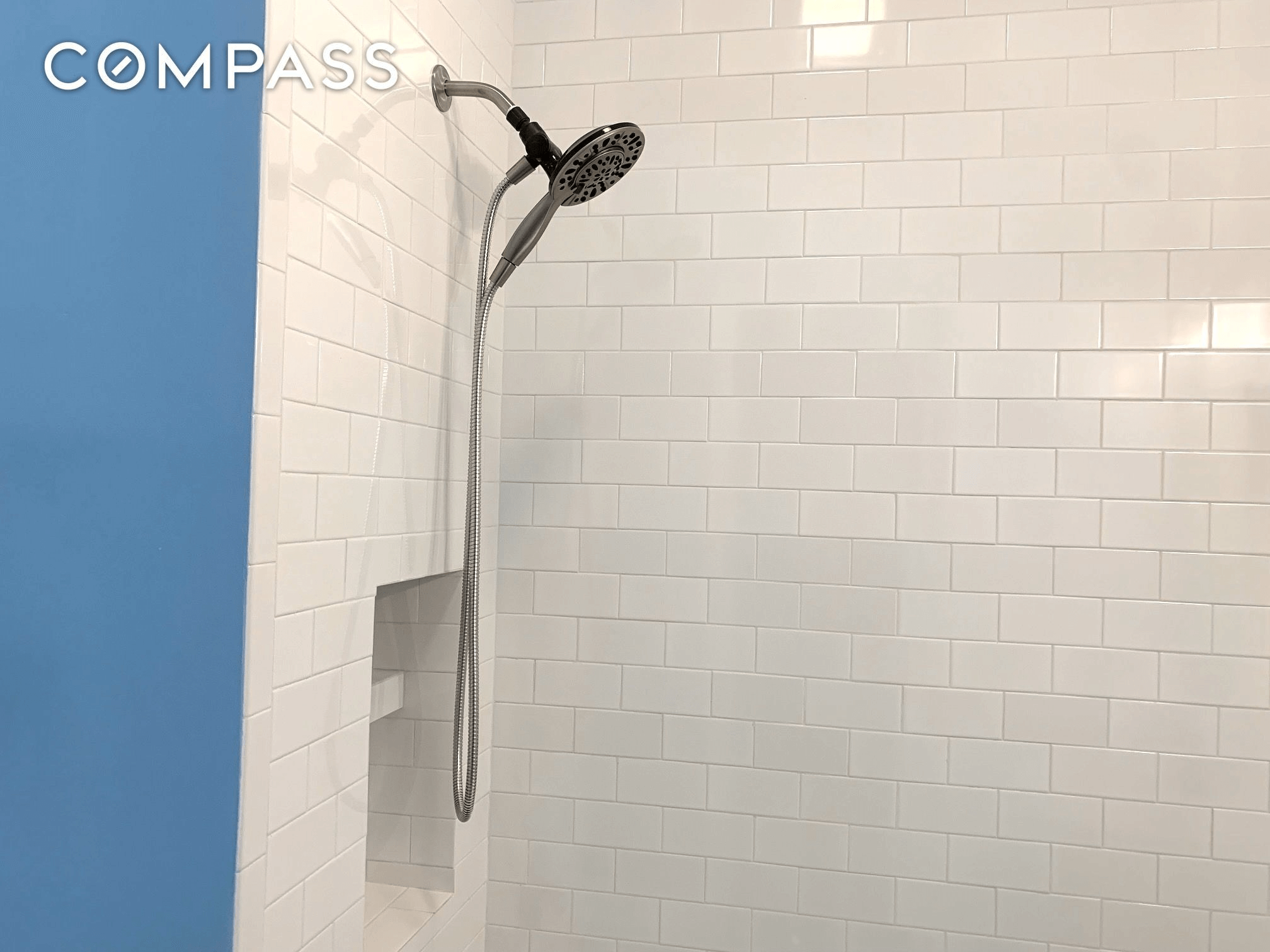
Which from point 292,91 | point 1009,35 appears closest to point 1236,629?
point 1009,35

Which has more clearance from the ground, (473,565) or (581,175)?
(581,175)

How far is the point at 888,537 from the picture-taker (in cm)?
195

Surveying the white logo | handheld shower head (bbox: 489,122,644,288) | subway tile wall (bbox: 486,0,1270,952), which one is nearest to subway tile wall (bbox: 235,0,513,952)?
the white logo

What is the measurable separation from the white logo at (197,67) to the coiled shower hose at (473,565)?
1.21ft

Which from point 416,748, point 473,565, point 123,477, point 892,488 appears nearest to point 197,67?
point 123,477

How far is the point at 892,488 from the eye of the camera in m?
1.95

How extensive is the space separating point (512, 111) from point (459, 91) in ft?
0.36

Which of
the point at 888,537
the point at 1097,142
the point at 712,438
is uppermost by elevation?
the point at 1097,142

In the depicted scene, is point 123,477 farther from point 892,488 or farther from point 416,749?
point 892,488

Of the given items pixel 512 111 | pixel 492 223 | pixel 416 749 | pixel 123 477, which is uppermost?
pixel 512 111

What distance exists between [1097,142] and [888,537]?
2.78 ft

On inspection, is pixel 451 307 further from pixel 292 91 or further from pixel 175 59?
pixel 175 59

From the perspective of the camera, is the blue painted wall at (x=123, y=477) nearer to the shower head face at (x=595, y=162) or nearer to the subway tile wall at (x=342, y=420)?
the subway tile wall at (x=342, y=420)

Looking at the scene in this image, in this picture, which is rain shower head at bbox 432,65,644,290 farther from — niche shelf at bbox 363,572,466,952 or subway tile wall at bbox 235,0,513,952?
niche shelf at bbox 363,572,466,952
